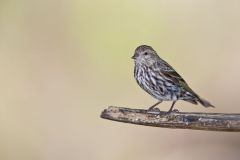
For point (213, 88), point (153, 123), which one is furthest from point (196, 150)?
point (153, 123)

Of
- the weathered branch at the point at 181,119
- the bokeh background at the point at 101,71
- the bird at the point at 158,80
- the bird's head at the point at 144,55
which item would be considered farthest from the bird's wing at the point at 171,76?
the bokeh background at the point at 101,71

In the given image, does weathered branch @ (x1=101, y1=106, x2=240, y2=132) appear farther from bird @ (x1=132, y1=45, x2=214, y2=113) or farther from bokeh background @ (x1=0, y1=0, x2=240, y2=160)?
bokeh background @ (x1=0, y1=0, x2=240, y2=160)

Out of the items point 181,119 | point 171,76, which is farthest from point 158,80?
point 181,119

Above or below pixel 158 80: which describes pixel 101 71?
above

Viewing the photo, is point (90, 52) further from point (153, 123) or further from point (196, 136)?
point (153, 123)

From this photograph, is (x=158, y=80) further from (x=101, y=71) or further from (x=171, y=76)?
(x=101, y=71)

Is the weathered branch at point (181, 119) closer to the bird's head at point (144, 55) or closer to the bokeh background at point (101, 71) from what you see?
the bird's head at point (144, 55)
